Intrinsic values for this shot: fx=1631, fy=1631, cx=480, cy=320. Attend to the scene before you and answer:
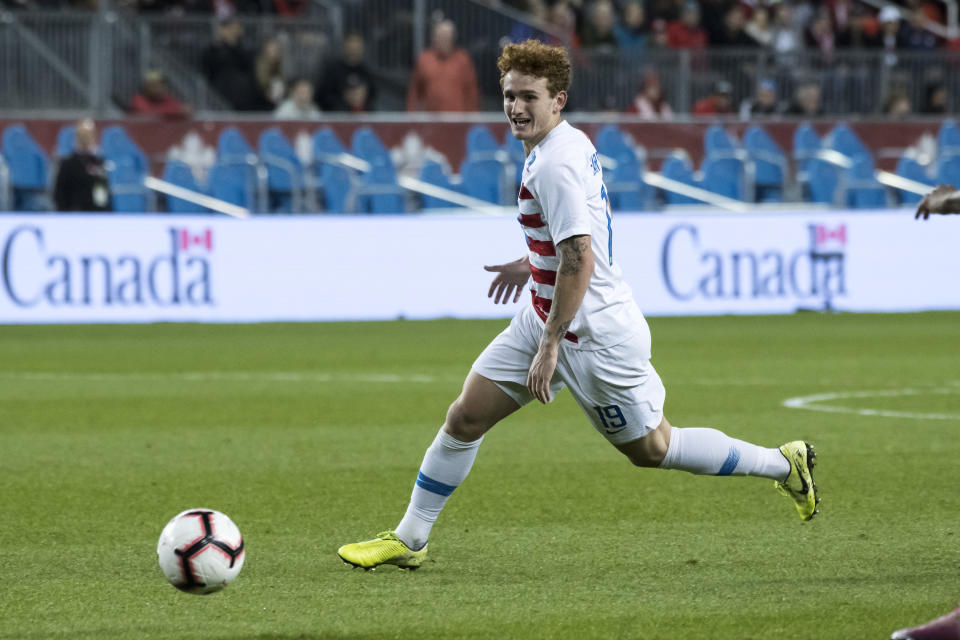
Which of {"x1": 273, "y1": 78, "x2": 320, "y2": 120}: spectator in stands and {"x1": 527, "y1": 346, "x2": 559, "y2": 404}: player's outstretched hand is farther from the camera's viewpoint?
{"x1": 273, "y1": 78, "x2": 320, "y2": 120}: spectator in stands

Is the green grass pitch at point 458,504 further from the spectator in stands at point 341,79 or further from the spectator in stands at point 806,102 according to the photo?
the spectator in stands at point 806,102

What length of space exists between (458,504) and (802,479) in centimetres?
185

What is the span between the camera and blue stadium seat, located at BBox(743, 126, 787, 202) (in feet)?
75.6

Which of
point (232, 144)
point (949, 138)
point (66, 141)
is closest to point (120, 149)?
point (66, 141)

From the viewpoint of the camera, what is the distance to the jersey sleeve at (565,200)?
562cm

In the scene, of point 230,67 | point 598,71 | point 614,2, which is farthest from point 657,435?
point 614,2

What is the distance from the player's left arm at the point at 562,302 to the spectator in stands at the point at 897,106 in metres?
19.8

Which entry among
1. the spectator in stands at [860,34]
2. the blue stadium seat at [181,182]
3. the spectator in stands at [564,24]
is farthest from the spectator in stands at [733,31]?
the blue stadium seat at [181,182]

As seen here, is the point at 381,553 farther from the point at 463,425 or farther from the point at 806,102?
the point at 806,102

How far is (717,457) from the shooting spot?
6.23 metres

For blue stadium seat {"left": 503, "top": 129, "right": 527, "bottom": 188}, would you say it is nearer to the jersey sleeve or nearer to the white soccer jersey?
the white soccer jersey

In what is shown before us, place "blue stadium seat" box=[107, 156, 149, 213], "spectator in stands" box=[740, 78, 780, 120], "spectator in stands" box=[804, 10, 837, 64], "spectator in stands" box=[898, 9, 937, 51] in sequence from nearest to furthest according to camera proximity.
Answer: "blue stadium seat" box=[107, 156, 149, 213] < "spectator in stands" box=[740, 78, 780, 120] < "spectator in stands" box=[804, 10, 837, 64] < "spectator in stands" box=[898, 9, 937, 51]

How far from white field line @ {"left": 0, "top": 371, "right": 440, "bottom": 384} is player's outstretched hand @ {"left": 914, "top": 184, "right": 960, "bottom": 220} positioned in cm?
674

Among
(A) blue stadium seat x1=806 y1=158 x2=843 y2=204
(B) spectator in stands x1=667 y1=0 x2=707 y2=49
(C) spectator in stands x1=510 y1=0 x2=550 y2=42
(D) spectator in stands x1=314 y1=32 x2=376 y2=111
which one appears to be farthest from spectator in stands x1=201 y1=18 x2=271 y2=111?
(A) blue stadium seat x1=806 y1=158 x2=843 y2=204
